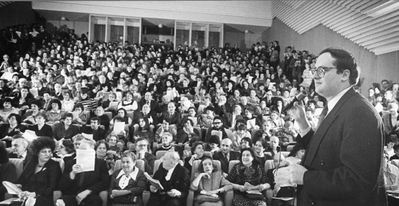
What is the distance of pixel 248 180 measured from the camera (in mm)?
3299

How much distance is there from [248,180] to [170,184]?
0.72m

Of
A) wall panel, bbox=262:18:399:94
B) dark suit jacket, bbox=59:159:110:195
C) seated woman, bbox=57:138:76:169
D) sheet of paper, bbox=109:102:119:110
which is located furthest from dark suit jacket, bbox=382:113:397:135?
sheet of paper, bbox=109:102:119:110

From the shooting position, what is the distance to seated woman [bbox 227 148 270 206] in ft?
10.5

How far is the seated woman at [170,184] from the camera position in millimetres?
3170

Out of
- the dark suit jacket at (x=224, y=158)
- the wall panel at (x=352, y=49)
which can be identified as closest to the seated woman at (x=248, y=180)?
the dark suit jacket at (x=224, y=158)

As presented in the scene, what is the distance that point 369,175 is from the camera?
2.91 feet

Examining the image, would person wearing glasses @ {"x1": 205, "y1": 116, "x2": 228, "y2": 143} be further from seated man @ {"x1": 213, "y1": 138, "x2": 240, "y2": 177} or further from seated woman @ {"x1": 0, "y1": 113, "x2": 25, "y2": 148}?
seated woman @ {"x1": 0, "y1": 113, "x2": 25, "y2": 148}

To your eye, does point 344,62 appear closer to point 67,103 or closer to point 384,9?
point 67,103

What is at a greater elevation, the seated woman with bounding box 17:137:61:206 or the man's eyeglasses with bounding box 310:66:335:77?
the man's eyeglasses with bounding box 310:66:335:77

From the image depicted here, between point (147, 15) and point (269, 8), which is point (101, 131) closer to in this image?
point (147, 15)

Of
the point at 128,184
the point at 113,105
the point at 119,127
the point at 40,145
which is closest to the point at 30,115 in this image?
the point at 113,105

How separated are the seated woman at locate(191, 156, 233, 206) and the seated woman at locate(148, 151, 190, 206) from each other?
11 centimetres

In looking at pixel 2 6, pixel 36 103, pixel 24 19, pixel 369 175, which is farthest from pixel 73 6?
pixel 369 175

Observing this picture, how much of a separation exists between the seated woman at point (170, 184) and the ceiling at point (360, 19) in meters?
4.32
